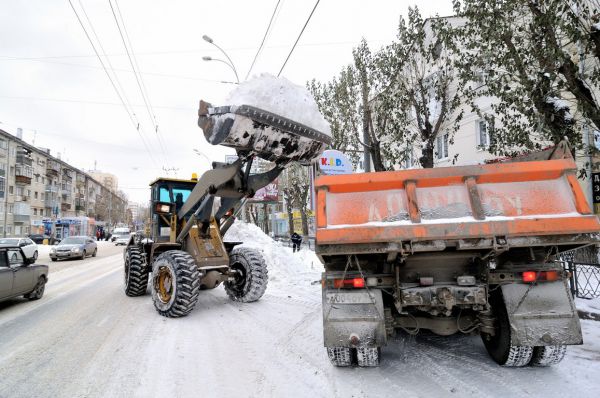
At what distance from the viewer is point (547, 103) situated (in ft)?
27.1

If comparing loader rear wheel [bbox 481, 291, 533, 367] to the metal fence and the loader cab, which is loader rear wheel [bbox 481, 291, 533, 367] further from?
the loader cab

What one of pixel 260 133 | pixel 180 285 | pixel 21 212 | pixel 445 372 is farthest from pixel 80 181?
pixel 445 372

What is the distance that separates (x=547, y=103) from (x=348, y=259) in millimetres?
7228

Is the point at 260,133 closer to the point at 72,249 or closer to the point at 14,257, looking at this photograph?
the point at 14,257

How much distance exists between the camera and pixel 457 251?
3689mm

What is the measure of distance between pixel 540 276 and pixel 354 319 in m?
1.87

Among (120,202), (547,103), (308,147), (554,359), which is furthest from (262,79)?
(120,202)

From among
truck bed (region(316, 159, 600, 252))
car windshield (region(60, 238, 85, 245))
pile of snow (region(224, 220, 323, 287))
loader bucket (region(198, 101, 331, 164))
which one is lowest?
pile of snow (region(224, 220, 323, 287))

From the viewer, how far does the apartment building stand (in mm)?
52250

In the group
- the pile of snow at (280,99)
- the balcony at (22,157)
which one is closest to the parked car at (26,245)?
the pile of snow at (280,99)

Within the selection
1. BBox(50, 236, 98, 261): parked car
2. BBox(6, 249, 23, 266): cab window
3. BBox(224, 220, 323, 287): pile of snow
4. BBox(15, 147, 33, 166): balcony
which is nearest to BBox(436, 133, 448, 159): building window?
BBox(224, 220, 323, 287): pile of snow

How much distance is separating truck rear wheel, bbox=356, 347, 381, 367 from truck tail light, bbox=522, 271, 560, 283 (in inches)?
64.7

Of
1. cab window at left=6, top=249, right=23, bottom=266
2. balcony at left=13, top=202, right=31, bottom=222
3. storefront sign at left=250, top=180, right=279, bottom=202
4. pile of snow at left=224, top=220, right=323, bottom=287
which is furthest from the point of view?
balcony at left=13, top=202, right=31, bottom=222

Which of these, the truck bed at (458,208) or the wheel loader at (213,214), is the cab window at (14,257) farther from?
the truck bed at (458,208)
